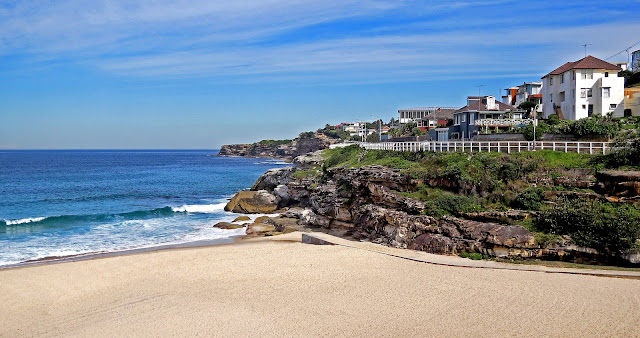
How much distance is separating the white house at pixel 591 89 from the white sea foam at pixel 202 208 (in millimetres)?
31361

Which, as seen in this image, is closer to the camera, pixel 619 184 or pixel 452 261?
pixel 452 261

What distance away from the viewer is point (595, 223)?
61.3 feet

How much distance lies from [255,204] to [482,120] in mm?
20429

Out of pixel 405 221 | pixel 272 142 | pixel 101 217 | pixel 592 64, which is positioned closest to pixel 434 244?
pixel 405 221

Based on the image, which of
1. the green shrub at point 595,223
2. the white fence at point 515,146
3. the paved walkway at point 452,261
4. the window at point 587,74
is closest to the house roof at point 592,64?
the window at point 587,74

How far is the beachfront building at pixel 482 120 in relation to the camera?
3844 cm

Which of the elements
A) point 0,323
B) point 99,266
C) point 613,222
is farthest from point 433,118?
point 0,323

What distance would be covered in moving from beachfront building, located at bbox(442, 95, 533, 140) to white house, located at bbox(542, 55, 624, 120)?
4.04 metres

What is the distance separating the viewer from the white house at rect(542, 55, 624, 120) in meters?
37.2

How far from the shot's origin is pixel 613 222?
719 inches

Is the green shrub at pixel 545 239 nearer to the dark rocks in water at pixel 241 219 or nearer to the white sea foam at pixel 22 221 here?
the dark rocks in water at pixel 241 219

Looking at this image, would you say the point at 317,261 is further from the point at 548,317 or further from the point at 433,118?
the point at 433,118

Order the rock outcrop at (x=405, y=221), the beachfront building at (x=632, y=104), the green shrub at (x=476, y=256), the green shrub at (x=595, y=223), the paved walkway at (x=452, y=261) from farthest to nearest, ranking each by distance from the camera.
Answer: the beachfront building at (x=632, y=104), the green shrub at (x=476, y=256), the rock outcrop at (x=405, y=221), the green shrub at (x=595, y=223), the paved walkway at (x=452, y=261)

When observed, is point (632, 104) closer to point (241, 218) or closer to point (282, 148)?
point (241, 218)
